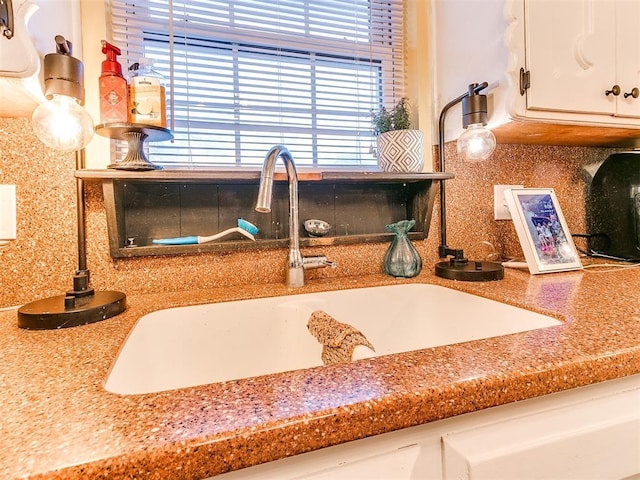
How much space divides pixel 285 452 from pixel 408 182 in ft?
3.02

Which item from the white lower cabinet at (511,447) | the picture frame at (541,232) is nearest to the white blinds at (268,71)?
the picture frame at (541,232)

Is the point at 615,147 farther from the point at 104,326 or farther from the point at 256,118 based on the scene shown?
the point at 104,326

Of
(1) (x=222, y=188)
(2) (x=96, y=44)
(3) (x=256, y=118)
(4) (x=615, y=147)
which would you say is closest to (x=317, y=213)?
(1) (x=222, y=188)

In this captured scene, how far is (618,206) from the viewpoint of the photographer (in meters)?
1.20

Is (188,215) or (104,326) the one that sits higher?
(188,215)

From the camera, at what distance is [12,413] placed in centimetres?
34

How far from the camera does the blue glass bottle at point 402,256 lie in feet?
3.24

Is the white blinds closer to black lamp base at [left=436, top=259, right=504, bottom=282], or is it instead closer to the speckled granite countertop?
black lamp base at [left=436, top=259, right=504, bottom=282]

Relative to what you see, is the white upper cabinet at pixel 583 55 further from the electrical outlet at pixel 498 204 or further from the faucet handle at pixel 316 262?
the faucet handle at pixel 316 262

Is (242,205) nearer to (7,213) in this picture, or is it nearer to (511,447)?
(7,213)

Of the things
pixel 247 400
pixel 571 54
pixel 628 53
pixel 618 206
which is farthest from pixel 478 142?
pixel 247 400

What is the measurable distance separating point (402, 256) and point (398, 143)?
13.1 inches

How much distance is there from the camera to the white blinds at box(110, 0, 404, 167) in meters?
1.03

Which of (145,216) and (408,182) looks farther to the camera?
(408,182)
